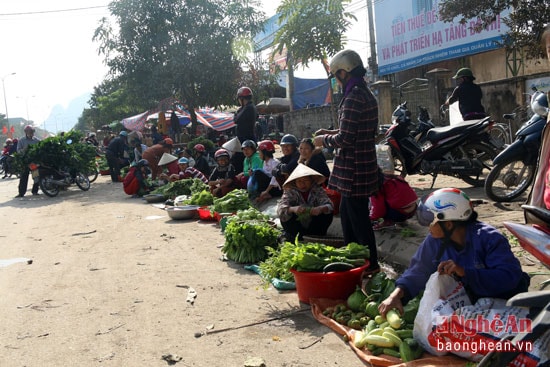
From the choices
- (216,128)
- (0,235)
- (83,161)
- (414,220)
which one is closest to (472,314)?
(414,220)

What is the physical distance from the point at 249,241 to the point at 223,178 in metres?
4.42

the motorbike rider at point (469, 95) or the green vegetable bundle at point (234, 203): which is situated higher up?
the motorbike rider at point (469, 95)

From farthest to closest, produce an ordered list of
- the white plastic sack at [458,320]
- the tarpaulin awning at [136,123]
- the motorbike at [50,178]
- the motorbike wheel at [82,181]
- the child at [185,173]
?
1. the tarpaulin awning at [136,123]
2. the motorbike wheel at [82,181]
3. the motorbike at [50,178]
4. the child at [185,173]
5. the white plastic sack at [458,320]

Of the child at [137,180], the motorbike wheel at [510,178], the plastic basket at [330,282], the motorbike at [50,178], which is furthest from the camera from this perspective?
the motorbike at [50,178]

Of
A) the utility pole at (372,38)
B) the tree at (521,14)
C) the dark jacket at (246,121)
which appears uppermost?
the utility pole at (372,38)

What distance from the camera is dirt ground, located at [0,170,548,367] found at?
3.83m

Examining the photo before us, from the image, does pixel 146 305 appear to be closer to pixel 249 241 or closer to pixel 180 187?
pixel 249 241

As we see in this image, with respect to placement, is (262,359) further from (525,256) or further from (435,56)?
(435,56)

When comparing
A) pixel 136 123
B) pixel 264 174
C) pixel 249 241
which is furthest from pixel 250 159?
pixel 136 123

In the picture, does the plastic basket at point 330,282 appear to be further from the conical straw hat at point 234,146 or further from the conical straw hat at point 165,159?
the conical straw hat at point 165,159

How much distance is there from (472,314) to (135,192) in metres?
11.1

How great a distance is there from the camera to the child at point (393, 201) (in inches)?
240

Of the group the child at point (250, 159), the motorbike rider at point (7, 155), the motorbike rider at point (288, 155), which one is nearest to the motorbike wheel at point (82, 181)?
the child at point (250, 159)

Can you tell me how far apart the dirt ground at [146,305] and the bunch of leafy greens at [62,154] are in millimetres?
6115
